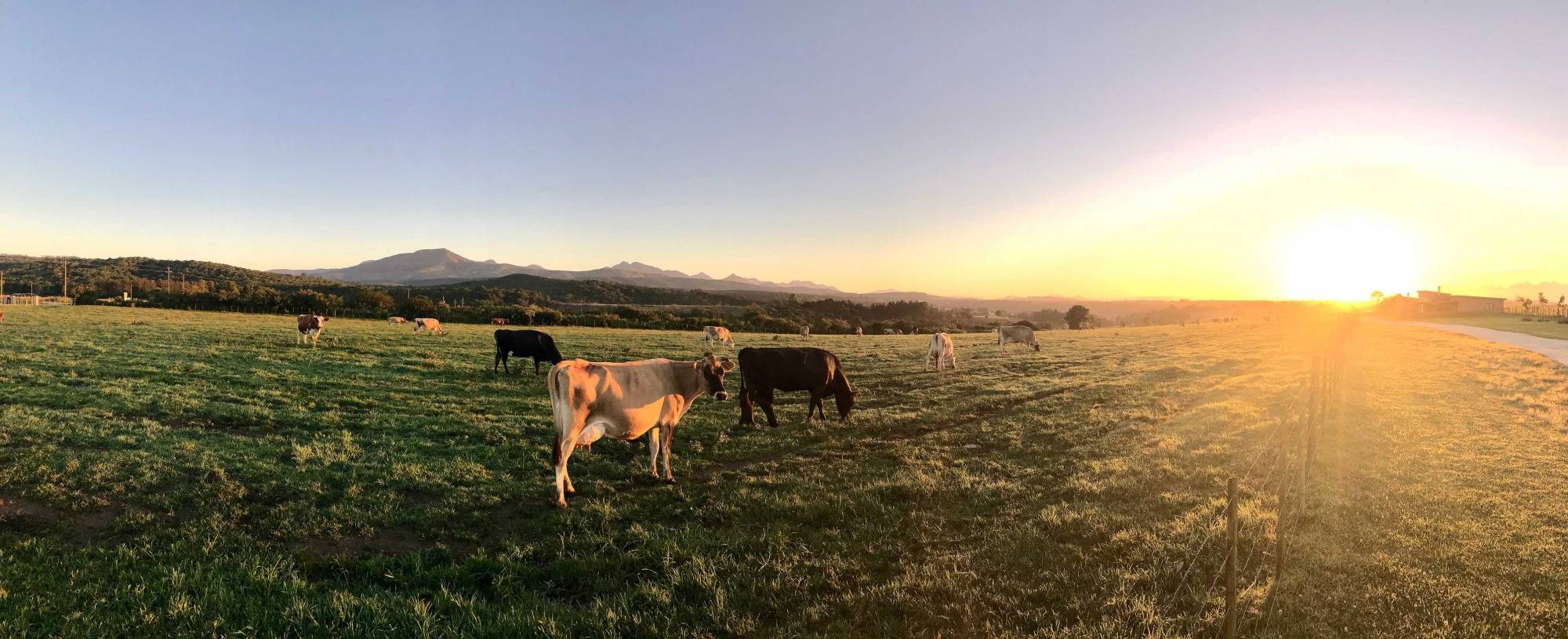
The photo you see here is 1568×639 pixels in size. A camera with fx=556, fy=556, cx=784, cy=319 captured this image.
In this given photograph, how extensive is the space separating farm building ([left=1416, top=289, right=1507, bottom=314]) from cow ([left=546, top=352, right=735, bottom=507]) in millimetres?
104397

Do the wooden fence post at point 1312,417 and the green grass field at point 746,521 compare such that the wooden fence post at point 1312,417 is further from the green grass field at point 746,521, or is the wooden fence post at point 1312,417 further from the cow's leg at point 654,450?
the cow's leg at point 654,450

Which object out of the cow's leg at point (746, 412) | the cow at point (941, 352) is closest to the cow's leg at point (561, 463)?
the cow's leg at point (746, 412)

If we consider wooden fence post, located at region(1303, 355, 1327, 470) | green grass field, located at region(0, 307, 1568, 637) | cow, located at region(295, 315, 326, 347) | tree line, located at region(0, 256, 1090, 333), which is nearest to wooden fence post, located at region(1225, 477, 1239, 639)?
green grass field, located at region(0, 307, 1568, 637)

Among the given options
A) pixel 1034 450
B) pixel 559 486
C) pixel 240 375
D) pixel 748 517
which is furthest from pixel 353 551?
pixel 240 375

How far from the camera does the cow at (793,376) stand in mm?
13836

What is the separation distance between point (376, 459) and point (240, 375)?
1147 centimetres

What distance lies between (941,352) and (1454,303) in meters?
98.7

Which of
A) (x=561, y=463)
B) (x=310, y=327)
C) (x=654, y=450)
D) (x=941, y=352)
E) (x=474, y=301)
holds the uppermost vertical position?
(x=474, y=301)

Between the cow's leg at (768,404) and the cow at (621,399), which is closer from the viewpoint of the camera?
the cow at (621,399)

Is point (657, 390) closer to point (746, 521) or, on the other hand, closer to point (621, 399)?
point (621, 399)

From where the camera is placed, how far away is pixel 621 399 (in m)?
8.69

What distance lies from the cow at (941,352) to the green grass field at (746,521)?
350 inches

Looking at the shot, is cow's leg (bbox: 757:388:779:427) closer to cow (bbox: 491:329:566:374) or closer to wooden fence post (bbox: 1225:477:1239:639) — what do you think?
wooden fence post (bbox: 1225:477:1239:639)

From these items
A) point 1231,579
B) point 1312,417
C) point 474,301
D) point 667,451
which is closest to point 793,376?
point 667,451
